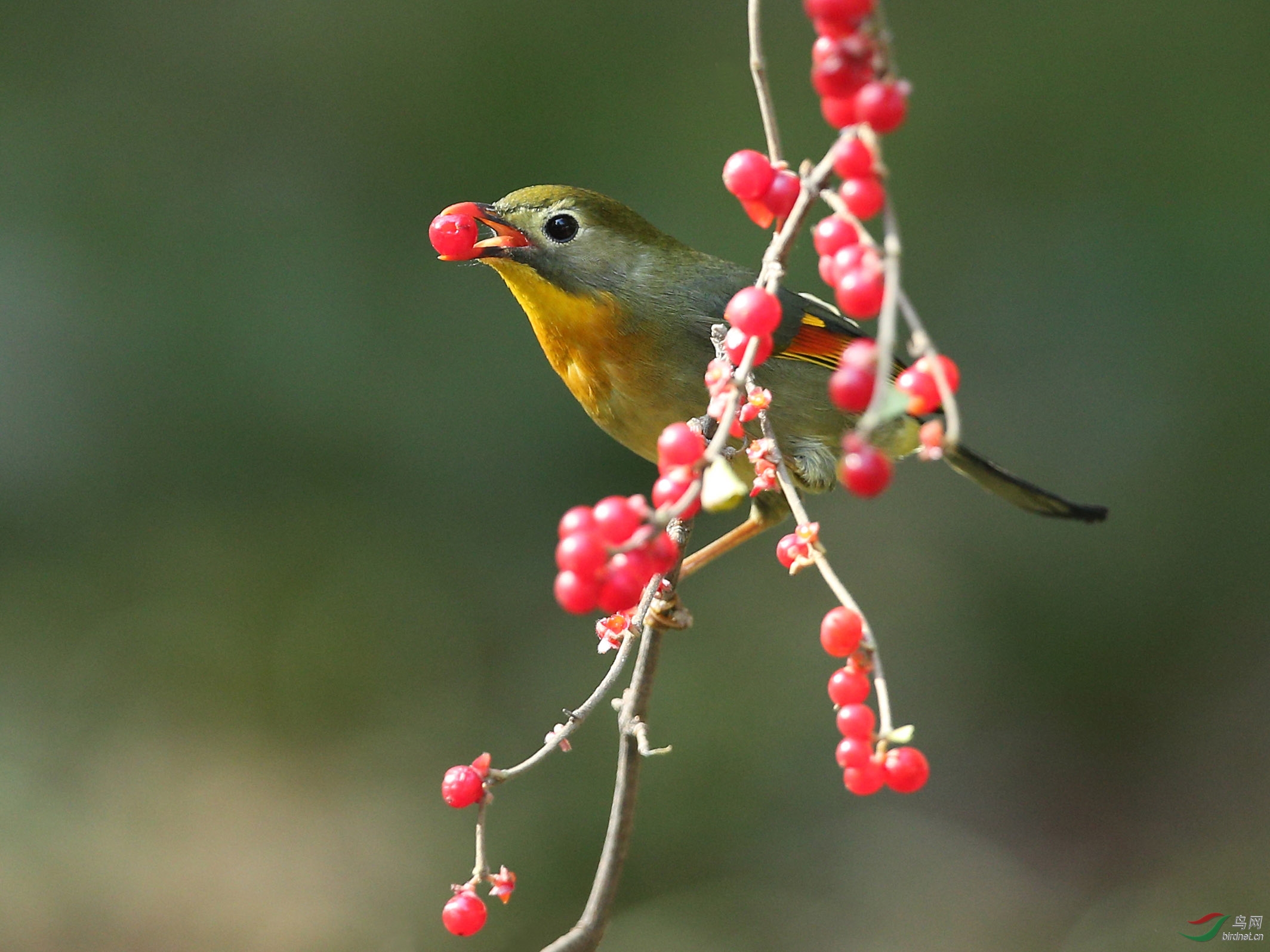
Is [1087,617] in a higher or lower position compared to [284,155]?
lower

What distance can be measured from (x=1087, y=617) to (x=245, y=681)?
2.47 meters

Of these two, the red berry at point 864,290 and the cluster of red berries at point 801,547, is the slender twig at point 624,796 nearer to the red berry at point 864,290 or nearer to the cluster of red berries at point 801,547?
the cluster of red berries at point 801,547

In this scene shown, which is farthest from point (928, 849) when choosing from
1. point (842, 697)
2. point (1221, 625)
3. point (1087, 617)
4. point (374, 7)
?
point (374, 7)

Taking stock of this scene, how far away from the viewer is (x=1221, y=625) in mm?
3256

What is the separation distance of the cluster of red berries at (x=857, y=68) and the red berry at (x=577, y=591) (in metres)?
0.30

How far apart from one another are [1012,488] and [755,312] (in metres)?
1.41

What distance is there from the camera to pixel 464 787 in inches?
38.2

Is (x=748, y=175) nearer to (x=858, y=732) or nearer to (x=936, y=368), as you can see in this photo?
(x=936, y=368)

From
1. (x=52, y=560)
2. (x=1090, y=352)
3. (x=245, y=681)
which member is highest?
(x=1090, y=352)

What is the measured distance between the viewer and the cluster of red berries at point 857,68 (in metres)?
0.63

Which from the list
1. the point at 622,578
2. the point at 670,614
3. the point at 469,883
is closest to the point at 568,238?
the point at 670,614

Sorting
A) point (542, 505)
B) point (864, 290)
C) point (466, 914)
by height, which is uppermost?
point (864, 290)

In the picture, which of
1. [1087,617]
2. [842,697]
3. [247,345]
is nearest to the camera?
[842,697]

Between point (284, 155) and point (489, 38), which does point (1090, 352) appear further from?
point (284, 155)
